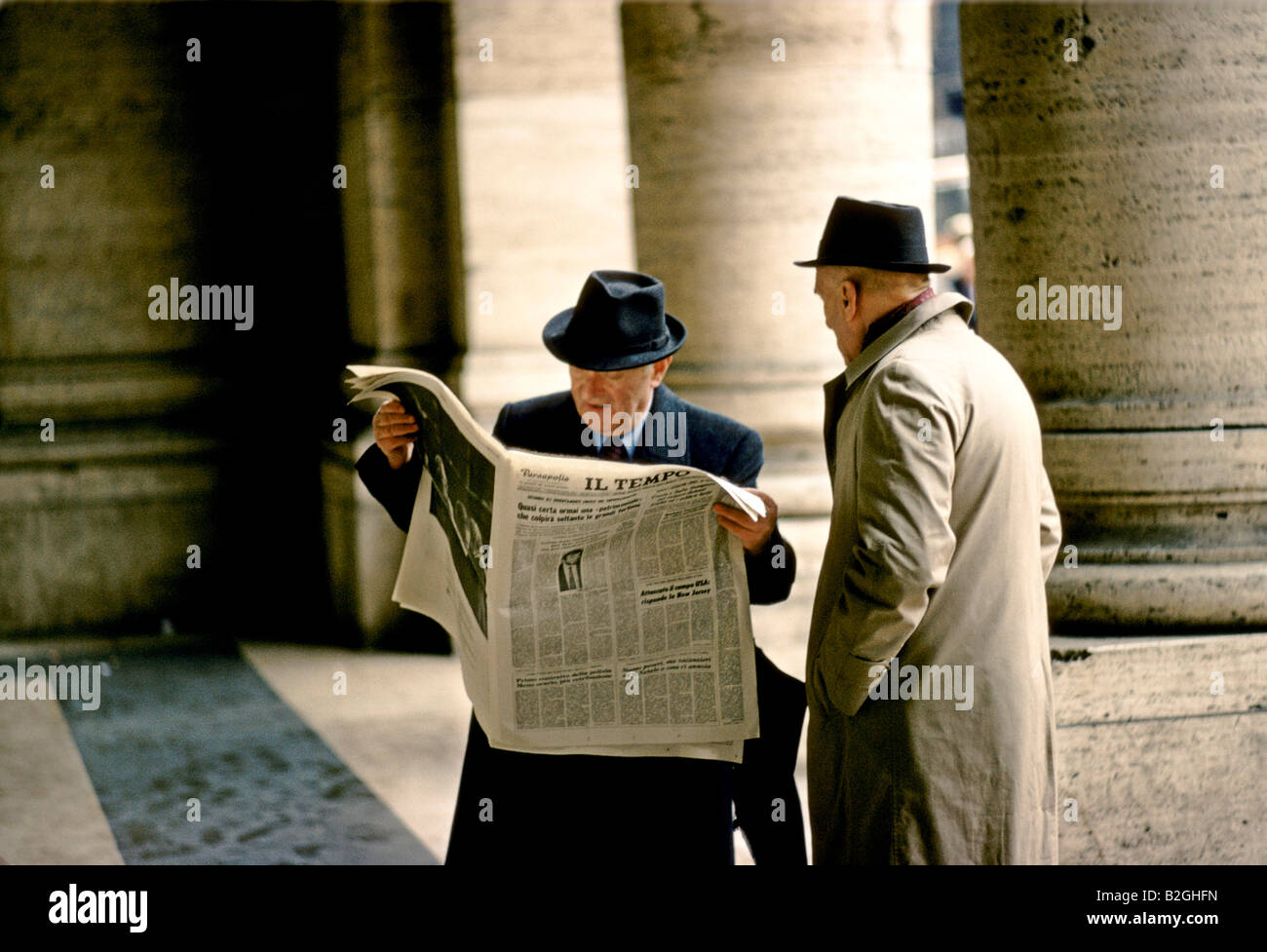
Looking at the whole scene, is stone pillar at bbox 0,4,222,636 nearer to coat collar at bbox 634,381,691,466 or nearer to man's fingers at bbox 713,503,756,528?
coat collar at bbox 634,381,691,466

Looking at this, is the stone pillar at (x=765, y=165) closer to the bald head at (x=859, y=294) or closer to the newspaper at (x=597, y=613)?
the bald head at (x=859, y=294)

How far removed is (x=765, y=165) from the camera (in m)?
6.41

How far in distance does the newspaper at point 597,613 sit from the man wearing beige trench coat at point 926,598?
19 cm

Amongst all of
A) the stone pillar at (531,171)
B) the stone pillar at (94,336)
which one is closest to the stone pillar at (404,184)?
the stone pillar at (531,171)

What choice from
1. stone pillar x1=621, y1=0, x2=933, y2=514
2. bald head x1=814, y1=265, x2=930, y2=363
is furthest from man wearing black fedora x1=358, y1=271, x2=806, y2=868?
stone pillar x1=621, y1=0, x2=933, y2=514

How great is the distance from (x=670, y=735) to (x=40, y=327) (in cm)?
600

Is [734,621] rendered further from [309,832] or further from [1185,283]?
[309,832]

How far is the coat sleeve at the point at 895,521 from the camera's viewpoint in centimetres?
247

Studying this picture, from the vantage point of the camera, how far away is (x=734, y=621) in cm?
265

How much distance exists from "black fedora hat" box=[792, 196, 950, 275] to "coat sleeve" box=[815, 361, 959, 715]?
223 millimetres

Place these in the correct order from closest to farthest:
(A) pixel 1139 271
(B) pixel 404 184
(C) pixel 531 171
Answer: (A) pixel 1139 271 → (C) pixel 531 171 → (B) pixel 404 184

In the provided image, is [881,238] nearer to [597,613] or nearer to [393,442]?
[597,613]

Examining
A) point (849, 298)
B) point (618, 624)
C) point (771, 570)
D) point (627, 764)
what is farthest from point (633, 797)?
point (849, 298)

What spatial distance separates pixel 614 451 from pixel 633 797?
0.66m
